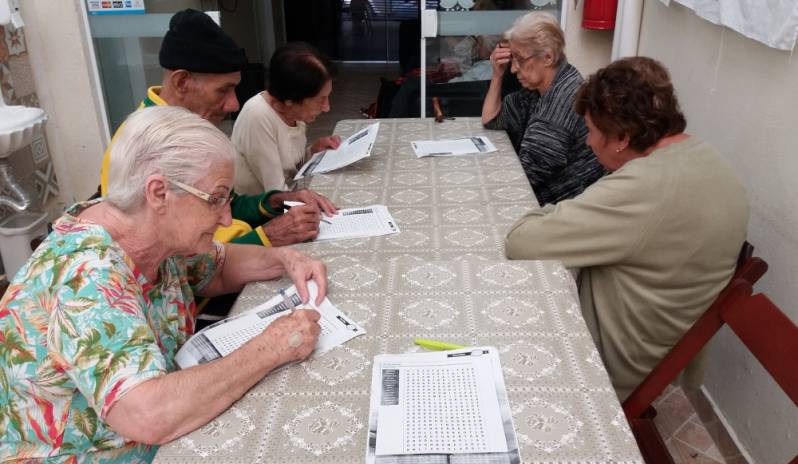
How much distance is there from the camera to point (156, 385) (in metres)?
1.03

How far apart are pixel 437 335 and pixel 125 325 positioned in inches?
23.0

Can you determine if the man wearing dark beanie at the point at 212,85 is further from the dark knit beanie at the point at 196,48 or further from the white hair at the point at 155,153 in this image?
the white hair at the point at 155,153

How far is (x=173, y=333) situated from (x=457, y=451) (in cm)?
71

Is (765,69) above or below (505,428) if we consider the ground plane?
above

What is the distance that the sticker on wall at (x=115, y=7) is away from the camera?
3.88 m

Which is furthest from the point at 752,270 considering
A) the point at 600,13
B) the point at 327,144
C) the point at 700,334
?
the point at 600,13

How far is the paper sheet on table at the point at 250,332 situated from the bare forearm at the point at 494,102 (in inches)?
66.9

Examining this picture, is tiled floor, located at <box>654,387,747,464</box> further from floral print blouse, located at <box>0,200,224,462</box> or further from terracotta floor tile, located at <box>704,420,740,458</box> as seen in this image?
floral print blouse, located at <box>0,200,224,462</box>

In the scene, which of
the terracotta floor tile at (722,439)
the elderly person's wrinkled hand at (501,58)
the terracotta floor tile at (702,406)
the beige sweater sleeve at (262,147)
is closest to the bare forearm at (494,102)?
the elderly person's wrinkled hand at (501,58)

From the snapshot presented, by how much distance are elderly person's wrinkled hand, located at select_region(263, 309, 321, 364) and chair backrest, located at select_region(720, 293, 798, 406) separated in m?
0.87

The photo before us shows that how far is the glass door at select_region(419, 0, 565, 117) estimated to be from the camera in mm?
3857

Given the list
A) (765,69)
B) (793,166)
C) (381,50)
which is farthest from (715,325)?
(381,50)

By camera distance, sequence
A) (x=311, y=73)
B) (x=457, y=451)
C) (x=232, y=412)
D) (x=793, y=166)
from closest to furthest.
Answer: (x=457, y=451) → (x=232, y=412) → (x=793, y=166) → (x=311, y=73)

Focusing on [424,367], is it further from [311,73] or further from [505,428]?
[311,73]
